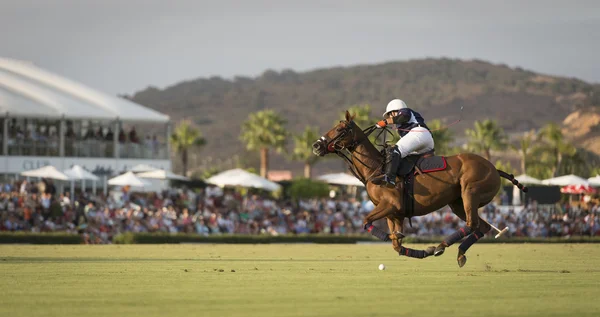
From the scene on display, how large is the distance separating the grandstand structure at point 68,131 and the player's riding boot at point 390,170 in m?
34.9

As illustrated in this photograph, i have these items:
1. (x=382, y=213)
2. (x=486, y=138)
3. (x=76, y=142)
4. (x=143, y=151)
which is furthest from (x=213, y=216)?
(x=486, y=138)

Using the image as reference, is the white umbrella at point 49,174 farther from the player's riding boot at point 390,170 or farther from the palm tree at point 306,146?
the palm tree at point 306,146

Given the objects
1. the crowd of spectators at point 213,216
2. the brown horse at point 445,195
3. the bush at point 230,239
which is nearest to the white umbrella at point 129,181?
the crowd of spectators at point 213,216

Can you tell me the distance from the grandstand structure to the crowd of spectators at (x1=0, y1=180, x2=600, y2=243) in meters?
5.80

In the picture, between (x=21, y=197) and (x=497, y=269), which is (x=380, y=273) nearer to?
(x=497, y=269)

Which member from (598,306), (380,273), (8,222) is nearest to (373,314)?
(598,306)

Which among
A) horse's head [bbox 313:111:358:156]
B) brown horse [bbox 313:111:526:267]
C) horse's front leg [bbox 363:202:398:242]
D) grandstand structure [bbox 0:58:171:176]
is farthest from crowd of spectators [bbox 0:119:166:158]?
horse's front leg [bbox 363:202:398:242]

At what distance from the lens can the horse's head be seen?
1511cm

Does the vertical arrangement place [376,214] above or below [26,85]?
below

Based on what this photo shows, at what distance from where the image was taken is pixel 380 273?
13.8m

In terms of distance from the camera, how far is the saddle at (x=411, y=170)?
14.7 metres

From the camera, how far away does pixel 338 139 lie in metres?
15.2

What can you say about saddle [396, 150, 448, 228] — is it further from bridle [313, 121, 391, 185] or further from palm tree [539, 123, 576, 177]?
palm tree [539, 123, 576, 177]

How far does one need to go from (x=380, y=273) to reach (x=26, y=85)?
39.8m
